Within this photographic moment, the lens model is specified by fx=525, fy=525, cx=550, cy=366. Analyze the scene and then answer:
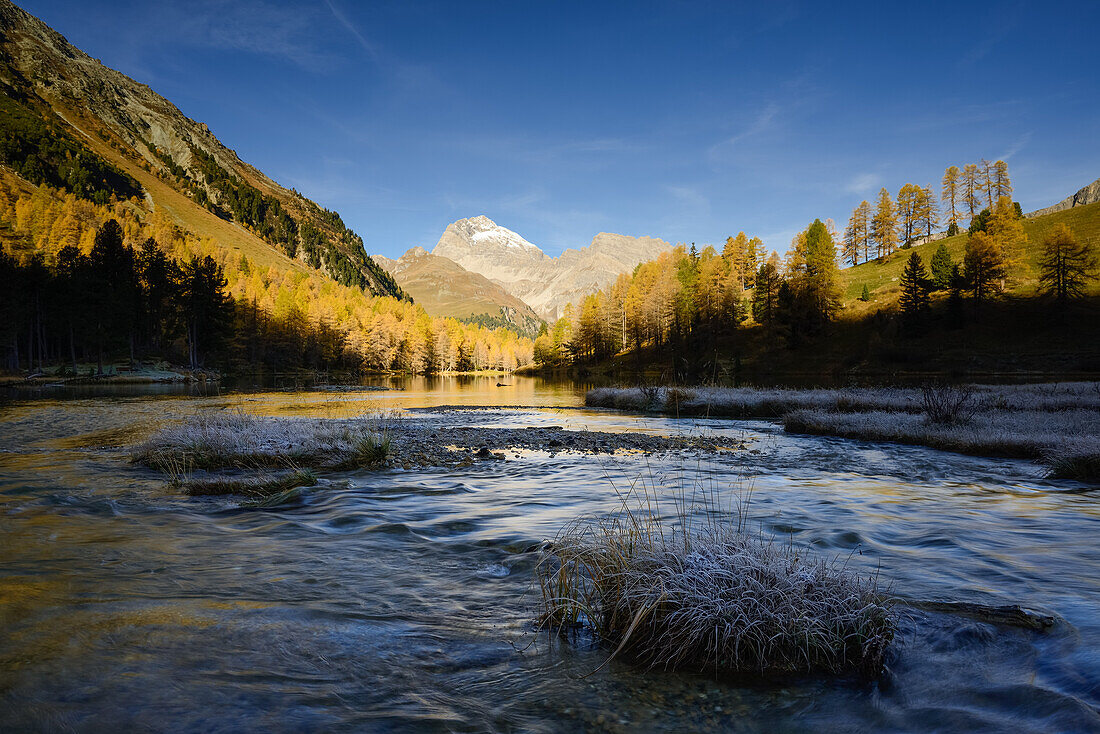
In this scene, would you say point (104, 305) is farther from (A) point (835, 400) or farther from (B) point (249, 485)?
(A) point (835, 400)

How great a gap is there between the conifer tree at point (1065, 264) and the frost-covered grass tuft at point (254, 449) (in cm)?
7232

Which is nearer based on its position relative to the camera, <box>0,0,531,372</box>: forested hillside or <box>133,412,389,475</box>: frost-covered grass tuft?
<box>133,412,389,475</box>: frost-covered grass tuft

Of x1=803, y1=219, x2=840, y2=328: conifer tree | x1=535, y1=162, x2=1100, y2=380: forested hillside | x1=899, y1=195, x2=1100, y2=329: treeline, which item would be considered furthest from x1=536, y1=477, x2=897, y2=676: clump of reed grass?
x1=803, y1=219, x2=840, y2=328: conifer tree

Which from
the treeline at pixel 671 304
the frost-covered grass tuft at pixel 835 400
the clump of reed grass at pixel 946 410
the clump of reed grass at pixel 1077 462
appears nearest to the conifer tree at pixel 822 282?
the treeline at pixel 671 304

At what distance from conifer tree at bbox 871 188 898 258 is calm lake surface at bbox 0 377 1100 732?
350ft

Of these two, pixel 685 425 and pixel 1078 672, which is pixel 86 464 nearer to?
pixel 1078 672

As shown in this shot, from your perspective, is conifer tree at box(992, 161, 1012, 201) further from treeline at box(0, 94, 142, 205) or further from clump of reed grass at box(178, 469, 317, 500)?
treeline at box(0, 94, 142, 205)

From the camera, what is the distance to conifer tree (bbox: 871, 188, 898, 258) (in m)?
98.7

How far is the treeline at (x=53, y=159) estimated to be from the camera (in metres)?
125

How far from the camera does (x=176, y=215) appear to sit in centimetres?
15638

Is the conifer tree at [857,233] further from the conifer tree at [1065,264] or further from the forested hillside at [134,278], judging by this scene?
the forested hillside at [134,278]

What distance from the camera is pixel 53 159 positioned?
438ft

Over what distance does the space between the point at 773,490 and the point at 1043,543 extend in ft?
13.6

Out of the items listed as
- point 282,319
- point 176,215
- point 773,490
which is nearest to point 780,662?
point 773,490
